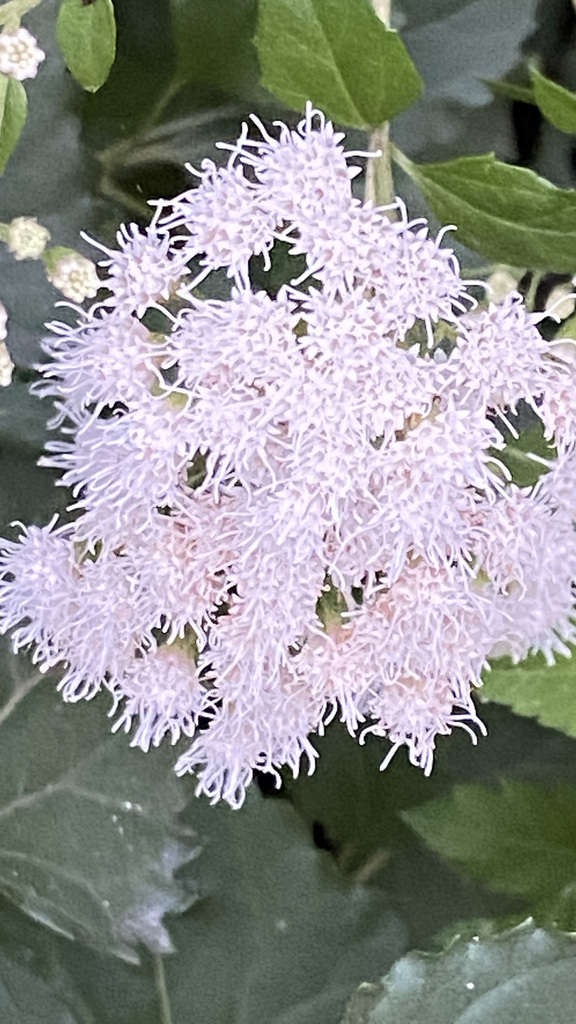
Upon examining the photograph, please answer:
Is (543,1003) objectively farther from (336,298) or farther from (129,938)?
(336,298)

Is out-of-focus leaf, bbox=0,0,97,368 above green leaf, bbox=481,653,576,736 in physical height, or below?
above

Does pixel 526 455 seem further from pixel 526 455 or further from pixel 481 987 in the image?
pixel 481 987

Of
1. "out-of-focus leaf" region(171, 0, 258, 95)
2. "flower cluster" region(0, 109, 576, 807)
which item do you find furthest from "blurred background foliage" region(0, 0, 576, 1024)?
"flower cluster" region(0, 109, 576, 807)

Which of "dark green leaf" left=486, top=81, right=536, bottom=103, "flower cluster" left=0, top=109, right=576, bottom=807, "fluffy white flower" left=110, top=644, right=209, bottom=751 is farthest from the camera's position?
"dark green leaf" left=486, top=81, right=536, bottom=103

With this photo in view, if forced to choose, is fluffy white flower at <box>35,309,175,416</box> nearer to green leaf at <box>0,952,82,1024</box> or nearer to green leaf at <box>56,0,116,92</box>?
green leaf at <box>56,0,116,92</box>

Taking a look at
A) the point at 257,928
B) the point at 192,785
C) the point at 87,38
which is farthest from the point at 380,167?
the point at 257,928

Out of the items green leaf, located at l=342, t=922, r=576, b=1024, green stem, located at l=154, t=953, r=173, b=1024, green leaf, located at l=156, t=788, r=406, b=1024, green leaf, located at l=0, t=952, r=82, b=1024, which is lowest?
green leaf, located at l=0, t=952, r=82, b=1024

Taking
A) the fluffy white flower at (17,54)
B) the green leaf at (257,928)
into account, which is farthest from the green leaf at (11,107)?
the green leaf at (257,928)

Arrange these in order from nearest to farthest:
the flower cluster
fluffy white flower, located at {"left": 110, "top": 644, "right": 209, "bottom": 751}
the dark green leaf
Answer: the flower cluster
fluffy white flower, located at {"left": 110, "top": 644, "right": 209, "bottom": 751}
the dark green leaf
